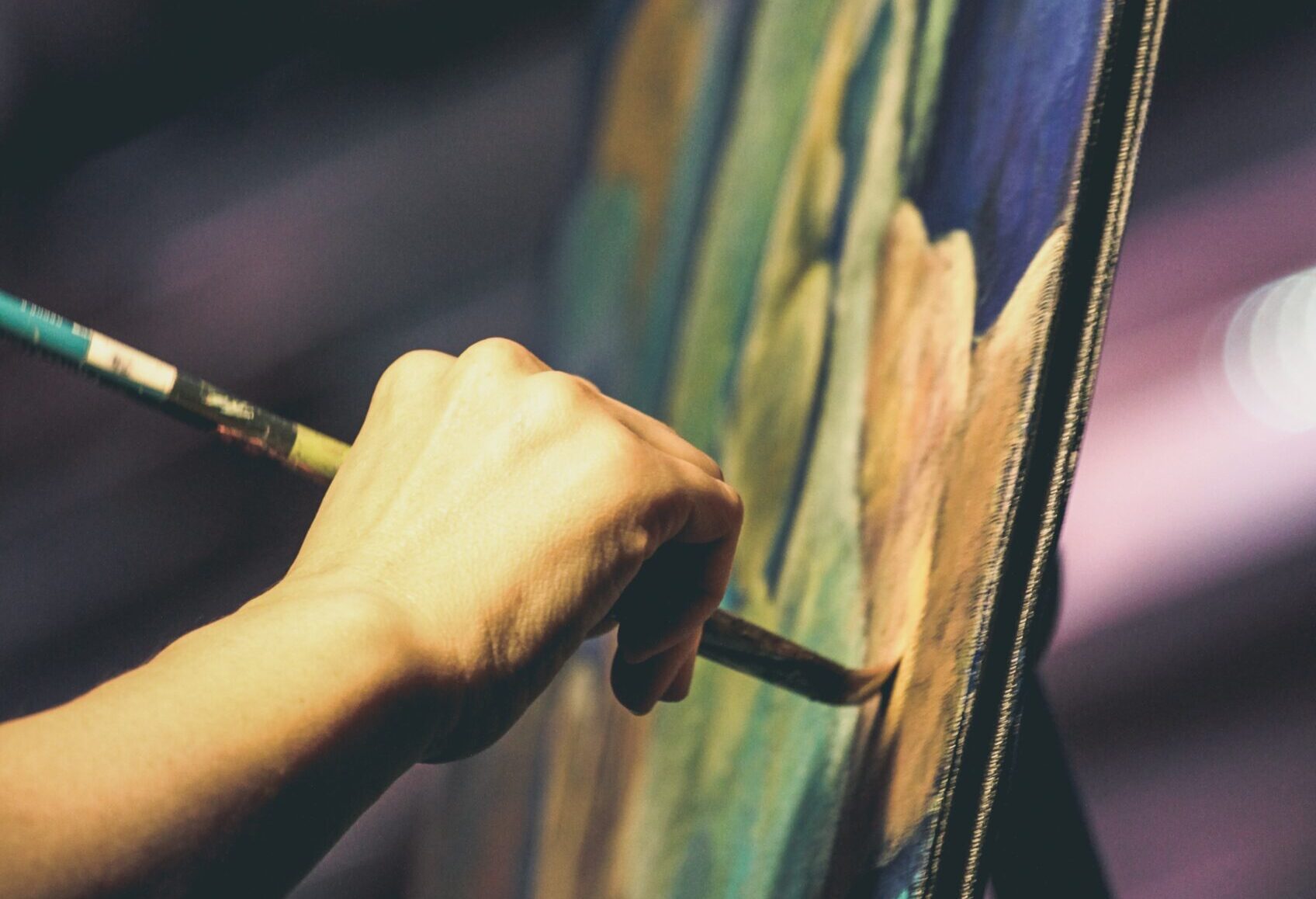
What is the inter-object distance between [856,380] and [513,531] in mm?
401

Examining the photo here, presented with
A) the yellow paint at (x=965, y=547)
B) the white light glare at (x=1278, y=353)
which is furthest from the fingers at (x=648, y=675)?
the white light glare at (x=1278, y=353)

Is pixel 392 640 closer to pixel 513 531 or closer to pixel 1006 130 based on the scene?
pixel 513 531

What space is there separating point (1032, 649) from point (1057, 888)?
0.23 metres

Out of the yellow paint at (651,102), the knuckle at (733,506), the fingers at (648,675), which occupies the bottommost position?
the fingers at (648,675)

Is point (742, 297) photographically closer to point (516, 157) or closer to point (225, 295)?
point (516, 157)

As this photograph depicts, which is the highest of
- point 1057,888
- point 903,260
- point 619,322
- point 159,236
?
point 159,236

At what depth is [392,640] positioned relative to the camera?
1.30 ft

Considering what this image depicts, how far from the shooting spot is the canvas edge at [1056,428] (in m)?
0.50

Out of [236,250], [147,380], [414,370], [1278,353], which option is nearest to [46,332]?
[147,380]

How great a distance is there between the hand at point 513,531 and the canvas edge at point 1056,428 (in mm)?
142

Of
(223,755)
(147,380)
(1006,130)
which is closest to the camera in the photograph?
(223,755)

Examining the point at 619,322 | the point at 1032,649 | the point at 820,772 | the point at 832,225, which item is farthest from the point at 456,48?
the point at 1032,649

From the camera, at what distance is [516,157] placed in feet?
6.06

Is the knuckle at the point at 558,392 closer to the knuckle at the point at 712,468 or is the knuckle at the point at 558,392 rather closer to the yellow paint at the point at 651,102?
the knuckle at the point at 712,468
